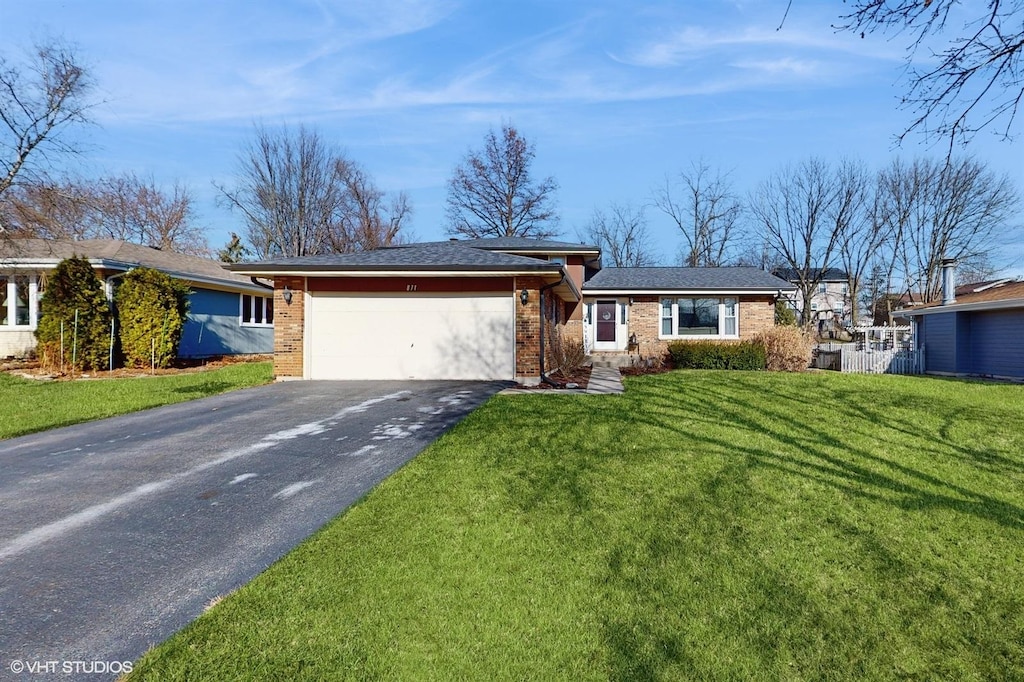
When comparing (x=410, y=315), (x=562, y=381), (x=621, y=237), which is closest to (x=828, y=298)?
(x=621, y=237)

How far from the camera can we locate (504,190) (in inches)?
1393

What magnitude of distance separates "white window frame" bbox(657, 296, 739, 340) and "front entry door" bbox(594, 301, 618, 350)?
1722 mm

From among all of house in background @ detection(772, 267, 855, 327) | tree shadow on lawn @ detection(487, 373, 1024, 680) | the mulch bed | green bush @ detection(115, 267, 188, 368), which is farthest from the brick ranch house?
house in background @ detection(772, 267, 855, 327)

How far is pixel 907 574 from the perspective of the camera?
3.43 metres

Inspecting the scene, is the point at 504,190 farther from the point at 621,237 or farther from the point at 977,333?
the point at 977,333

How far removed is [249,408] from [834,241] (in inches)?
1437

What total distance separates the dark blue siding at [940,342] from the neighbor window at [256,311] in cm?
2453

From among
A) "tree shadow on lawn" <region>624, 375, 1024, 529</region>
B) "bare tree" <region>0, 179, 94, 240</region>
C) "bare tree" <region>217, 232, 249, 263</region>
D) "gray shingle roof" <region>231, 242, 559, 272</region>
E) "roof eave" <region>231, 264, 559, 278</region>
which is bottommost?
"tree shadow on lawn" <region>624, 375, 1024, 529</region>

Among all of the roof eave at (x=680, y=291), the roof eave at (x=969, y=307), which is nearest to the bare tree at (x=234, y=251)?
the roof eave at (x=680, y=291)

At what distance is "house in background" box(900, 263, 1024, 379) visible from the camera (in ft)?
50.3

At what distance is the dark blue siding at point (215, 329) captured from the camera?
1747 centimetres

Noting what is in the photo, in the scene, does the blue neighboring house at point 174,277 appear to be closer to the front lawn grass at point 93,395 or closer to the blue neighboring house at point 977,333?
→ the front lawn grass at point 93,395

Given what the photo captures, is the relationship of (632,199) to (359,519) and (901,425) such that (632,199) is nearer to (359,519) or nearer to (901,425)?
(901,425)

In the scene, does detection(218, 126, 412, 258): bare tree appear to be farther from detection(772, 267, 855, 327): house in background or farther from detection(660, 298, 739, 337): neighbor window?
detection(772, 267, 855, 327): house in background
